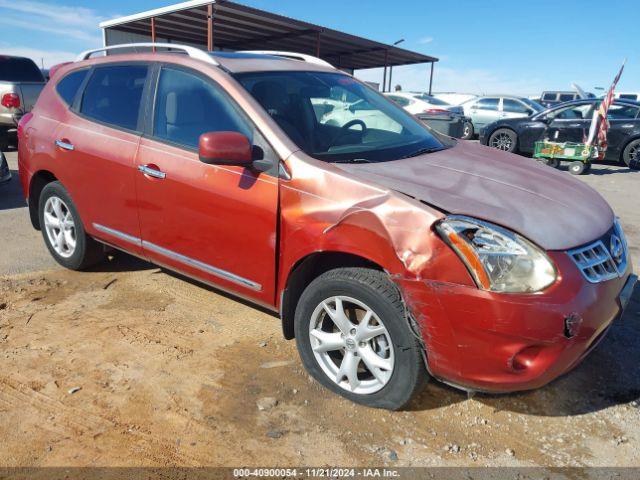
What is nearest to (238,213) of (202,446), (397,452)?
(202,446)

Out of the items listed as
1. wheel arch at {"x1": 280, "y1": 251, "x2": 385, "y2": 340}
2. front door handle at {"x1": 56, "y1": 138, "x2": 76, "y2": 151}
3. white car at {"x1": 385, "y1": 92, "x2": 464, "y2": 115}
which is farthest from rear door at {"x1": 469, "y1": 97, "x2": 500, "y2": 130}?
wheel arch at {"x1": 280, "y1": 251, "x2": 385, "y2": 340}

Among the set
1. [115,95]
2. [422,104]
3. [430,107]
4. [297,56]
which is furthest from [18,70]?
[422,104]

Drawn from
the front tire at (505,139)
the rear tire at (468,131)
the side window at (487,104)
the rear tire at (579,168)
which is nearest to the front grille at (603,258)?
the rear tire at (579,168)

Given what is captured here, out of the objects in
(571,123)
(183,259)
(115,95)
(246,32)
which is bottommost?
(183,259)

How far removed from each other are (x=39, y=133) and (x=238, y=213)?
2345 millimetres

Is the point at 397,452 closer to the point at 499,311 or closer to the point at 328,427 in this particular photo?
the point at 328,427

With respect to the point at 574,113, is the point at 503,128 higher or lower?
lower

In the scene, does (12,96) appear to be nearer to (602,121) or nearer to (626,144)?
(602,121)

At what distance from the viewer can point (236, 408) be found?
2.61m

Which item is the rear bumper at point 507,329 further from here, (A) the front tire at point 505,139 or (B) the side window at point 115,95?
(A) the front tire at point 505,139

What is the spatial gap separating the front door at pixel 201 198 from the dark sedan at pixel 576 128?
10293mm

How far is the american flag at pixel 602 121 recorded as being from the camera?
10.3 meters

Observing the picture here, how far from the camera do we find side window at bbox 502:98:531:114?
55.3ft

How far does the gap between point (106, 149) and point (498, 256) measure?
2.70 m
